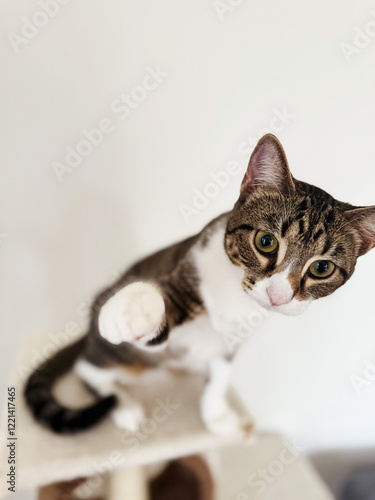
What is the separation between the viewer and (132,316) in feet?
1.31

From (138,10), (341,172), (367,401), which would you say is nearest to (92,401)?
(367,401)

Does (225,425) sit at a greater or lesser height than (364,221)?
lesser

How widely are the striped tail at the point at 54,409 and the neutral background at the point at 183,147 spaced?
11.2 inches

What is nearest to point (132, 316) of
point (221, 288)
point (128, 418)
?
point (221, 288)

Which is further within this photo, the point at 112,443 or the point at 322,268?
the point at 112,443

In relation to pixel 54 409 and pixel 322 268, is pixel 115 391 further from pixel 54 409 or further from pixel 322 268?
pixel 322 268

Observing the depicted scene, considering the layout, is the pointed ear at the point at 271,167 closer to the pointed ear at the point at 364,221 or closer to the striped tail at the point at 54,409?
the pointed ear at the point at 364,221

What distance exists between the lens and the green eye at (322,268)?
33cm

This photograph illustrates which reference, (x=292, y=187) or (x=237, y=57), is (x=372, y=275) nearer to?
(x=292, y=187)

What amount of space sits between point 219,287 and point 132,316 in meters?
0.13

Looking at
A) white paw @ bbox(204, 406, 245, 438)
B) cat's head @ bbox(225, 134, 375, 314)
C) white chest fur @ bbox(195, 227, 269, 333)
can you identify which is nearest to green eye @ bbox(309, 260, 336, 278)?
cat's head @ bbox(225, 134, 375, 314)

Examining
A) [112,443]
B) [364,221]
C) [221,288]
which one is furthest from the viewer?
[112,443]

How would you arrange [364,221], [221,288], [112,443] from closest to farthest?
[364,221] < [221,288] < [112,443]

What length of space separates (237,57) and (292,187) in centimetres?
37
